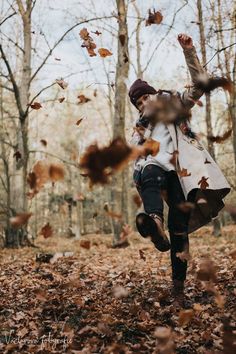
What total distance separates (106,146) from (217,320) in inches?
68.5

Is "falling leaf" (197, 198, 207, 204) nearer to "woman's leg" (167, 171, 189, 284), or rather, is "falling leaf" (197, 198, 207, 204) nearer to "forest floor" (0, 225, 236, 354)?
"woman's leg" (167, 171, 189, 284)

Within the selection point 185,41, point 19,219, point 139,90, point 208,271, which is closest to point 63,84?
point 139,90

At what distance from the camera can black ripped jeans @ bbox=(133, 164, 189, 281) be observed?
120 inches

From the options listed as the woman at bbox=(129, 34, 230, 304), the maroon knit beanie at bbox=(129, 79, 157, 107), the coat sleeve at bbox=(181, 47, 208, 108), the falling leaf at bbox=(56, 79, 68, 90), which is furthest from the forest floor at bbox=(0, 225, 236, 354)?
the falling leaf at bbox=(56, 79, 68, 90)

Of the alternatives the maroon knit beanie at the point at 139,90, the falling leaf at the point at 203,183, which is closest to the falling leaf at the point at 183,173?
the falling leaf at the point at 203,183

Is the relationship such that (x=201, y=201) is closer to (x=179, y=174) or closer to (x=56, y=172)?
(x=179, y=174)

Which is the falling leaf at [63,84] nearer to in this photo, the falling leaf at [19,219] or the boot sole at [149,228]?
the boot sole at [149,228]

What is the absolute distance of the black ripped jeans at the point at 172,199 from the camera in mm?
3039

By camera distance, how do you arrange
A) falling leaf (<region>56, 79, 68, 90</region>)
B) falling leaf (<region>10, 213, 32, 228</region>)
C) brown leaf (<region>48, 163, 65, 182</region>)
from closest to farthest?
brown leaf (<region>48, 163, 65, 182</region>), falling leaf (<region>10, 213, 32, 228</region>), falling leaf (<region>56, 79, 68, 90</region>)

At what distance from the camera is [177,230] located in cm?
310

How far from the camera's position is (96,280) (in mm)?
A: 4492

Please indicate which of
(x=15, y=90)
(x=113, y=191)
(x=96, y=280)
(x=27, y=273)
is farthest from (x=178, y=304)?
(x=113, y=191)

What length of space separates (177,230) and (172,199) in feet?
0.81

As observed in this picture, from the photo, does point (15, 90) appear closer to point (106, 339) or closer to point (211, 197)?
point (211, 197)
